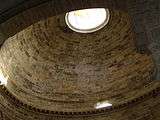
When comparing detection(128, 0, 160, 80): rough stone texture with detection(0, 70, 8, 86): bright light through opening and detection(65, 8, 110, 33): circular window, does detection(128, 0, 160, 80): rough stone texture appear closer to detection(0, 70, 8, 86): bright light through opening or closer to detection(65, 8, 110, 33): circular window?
detection(0, 70, 8, 86): bright light through opening

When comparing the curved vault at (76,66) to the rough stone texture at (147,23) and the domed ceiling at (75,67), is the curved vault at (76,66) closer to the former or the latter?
the domed ceiling at (75,67)

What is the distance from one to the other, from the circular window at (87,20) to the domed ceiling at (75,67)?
7.1 inches

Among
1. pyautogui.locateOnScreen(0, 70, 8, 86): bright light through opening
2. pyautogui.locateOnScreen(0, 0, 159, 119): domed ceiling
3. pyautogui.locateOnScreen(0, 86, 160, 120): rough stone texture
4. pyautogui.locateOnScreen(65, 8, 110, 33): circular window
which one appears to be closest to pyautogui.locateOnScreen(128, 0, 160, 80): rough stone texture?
pyautogui.locateOnScreen(0, 86, 160, 120): rough stone texture

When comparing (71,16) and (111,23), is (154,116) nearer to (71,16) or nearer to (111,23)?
(111,23)

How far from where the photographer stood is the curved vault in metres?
12.6

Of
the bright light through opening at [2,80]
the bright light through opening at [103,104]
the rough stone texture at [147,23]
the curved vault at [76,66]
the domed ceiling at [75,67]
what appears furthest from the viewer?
the bright light through opening at [103,104]

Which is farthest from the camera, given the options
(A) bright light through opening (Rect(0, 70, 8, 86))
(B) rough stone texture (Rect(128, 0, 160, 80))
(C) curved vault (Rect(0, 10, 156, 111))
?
(C) curved vault (Rect(0, 10, 156, 111))

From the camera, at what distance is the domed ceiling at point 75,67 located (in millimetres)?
12456

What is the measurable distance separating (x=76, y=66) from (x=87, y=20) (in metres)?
1.99

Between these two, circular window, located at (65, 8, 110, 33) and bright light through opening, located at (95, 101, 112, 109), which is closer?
bright light through opening, located at (95, 101, 112, 109)

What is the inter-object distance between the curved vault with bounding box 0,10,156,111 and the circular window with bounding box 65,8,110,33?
213mm

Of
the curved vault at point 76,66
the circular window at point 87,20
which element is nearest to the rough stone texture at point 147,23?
the curved vault at point 76,66

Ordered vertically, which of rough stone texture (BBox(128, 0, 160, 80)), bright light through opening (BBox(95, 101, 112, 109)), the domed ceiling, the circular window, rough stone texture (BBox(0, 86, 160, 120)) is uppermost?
the circular window

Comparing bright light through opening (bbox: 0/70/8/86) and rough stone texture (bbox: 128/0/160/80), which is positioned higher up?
bright light through opening (bbox: 0/70/8/86)
